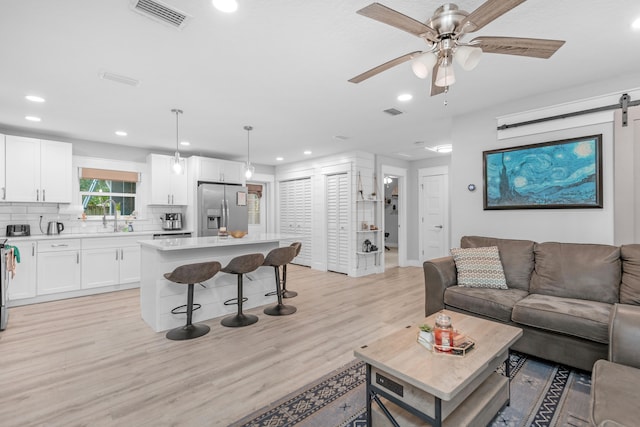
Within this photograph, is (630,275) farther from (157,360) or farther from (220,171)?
(220,171)

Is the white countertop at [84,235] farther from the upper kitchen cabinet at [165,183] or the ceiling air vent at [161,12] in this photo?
the ceiling air vent at [161,12]

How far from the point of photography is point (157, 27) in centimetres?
206

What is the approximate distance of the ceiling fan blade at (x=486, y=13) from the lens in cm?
138

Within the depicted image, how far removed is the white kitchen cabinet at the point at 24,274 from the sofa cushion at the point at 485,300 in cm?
538

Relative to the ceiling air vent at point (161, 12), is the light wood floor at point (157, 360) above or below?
below

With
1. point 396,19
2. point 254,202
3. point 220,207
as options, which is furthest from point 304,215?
point 396,19

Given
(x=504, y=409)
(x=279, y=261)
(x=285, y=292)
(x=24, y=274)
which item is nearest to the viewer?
(x=504, y=409)

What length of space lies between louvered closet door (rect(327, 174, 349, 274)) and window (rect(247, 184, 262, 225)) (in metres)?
2.15

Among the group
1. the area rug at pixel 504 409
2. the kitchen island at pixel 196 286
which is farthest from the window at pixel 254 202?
the area rug at pixel 504 409

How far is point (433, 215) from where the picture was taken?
676cm

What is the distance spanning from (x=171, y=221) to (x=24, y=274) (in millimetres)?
2135

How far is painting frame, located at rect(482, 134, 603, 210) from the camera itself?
298 centimetres

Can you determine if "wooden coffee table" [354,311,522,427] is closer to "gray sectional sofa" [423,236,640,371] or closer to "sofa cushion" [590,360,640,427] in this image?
"sofa cushion" [590,360,640,427]

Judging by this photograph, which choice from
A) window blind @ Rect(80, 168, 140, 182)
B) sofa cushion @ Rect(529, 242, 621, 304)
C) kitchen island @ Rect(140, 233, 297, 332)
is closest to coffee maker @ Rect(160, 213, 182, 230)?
window blind @ Rect(80, 168, 140, 182)
